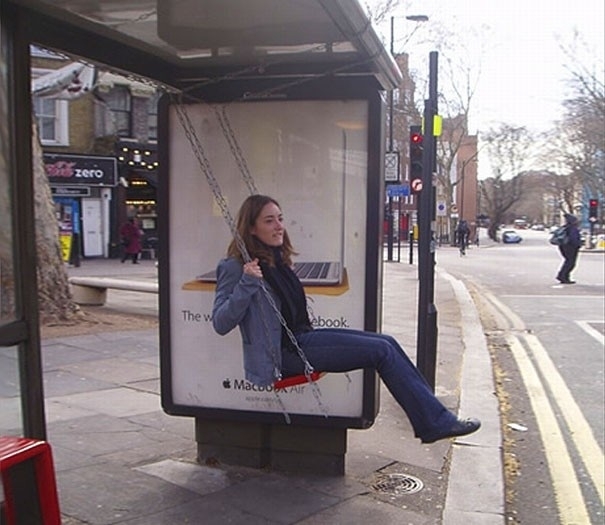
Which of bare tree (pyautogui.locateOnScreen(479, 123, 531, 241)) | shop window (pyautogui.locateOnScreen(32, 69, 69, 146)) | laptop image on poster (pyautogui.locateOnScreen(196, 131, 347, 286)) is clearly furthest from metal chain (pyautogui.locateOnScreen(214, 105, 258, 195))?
bare tree (pyautogui.locateOnScreen(479, 123, 531, 241))

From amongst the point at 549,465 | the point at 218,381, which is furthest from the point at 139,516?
the point at 549,465

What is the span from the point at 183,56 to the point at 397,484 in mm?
2976

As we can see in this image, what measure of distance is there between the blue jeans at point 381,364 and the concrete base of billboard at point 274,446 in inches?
33.5

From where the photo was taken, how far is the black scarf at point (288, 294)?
12.9 feet

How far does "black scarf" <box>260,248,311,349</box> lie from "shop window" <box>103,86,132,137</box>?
27.3m

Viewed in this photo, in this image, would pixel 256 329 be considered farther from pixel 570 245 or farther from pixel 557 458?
pixel 570 245

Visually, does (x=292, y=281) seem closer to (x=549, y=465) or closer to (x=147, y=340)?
(x=549, y=465)

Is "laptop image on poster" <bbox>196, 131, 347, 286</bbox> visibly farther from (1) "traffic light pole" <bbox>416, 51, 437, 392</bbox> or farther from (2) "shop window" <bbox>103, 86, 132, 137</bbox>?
(2) "shop window" <bbox>103, 86, 132, 137</bbox>

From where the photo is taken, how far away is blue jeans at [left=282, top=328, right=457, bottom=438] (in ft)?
12.0

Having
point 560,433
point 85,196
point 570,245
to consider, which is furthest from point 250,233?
point 85,196

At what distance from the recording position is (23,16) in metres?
3.37

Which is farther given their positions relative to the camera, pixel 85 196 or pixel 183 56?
pixel 85 196

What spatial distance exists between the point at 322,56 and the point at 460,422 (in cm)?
223

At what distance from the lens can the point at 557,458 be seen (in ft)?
18.5
